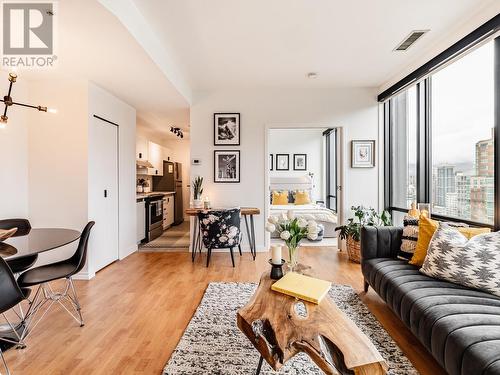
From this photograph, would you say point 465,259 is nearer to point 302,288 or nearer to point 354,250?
point 302,288

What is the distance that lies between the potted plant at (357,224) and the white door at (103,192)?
132 inches

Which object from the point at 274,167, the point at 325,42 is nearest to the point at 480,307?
the point at 325,42

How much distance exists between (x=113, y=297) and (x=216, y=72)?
3046mm

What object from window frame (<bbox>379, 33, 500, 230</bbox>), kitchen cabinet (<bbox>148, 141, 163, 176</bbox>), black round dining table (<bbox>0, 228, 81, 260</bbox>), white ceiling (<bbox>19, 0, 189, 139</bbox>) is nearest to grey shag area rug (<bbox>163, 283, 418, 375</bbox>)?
black round dining table (<bbox>0, 228, 81, 260</bbox>)

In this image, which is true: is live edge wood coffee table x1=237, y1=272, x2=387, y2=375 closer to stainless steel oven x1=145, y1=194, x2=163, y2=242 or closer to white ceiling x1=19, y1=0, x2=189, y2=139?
white ceiling x1=19, y1=0, x2=189, y2=139

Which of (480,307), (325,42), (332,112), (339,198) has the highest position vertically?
(325,42)

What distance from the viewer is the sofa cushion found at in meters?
1.19

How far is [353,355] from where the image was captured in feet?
3.51

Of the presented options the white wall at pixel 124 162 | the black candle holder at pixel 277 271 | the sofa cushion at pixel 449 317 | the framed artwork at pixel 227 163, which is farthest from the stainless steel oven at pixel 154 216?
the sofa cushion at pixel 449 317

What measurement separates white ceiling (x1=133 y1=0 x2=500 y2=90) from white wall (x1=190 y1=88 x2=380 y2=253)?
53cm

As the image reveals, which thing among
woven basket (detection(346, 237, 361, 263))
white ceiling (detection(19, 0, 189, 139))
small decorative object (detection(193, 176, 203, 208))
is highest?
white ceiling (detection(19, 0, 189, 139))

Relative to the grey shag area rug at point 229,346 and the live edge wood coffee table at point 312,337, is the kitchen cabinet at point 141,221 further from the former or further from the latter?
the live edge wood coffee table at point 312,337

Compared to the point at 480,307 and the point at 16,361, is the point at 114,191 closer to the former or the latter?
the point at 16,361

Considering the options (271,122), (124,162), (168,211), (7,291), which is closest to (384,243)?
(271,122)
